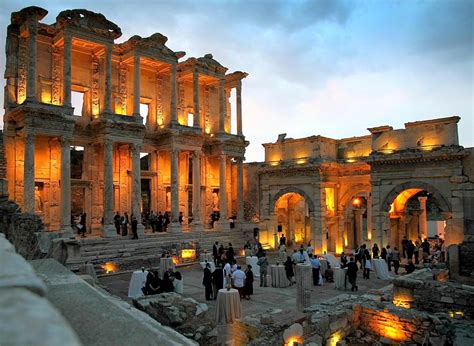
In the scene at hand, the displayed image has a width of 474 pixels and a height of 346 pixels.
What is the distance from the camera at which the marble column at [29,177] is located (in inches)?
739

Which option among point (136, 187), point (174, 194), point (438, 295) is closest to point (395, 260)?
point (438, 295)

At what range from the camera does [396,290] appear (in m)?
13.6

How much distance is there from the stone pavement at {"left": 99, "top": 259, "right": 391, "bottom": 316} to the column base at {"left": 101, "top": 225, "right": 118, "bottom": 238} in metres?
3.40

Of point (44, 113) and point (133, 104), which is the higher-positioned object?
point (133, 104)

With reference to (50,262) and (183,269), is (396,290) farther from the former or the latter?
(50,262)

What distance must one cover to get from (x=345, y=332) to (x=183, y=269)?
10.3 m

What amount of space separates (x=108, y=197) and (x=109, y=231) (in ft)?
6.35

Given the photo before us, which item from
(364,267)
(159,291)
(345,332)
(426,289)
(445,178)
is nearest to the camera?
(345,332)

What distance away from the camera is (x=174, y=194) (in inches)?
963

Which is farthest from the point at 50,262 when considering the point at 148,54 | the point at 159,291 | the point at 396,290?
the point at 148,54

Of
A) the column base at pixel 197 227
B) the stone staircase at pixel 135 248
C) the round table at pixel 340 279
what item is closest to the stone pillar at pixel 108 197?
the stone staircase at pixel 135 248

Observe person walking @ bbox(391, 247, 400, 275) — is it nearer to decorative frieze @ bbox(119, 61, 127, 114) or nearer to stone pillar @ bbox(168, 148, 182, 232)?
stone pillar @ bbox(168, 148, 182, 232)

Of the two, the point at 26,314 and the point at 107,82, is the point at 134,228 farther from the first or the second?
the point at 26,314

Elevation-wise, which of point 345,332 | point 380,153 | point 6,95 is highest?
point 6,95
